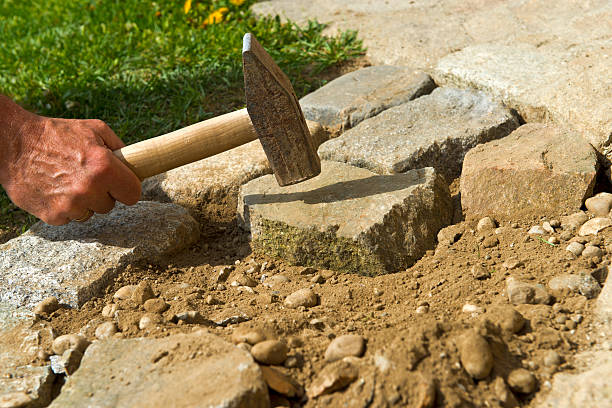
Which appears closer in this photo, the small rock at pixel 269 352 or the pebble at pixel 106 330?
the small rock at pixel 269 352

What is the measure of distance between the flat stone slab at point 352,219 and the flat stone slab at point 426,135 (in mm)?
173

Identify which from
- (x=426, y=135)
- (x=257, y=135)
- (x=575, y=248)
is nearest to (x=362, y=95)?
(x=426, y=135)

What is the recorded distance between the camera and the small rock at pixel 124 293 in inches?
96.6

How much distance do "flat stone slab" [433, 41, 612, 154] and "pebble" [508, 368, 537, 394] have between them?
145 centimetres

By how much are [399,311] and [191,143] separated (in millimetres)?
1135

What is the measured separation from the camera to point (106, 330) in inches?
85.1

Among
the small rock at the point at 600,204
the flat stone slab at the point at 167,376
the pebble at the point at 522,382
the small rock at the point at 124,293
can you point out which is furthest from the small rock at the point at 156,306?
the small rock at the point at 600,204

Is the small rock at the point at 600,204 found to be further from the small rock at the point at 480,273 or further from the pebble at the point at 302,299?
the pebble at the point at 302,299

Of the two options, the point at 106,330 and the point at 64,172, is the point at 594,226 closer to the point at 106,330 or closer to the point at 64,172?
the point at 106,330

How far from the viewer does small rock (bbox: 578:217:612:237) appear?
2377mm

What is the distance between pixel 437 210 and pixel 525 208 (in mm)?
364

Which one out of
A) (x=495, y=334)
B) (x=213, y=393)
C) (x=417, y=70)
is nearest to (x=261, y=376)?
(x=213, y=393)

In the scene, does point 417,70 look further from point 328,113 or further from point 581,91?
point 581,91

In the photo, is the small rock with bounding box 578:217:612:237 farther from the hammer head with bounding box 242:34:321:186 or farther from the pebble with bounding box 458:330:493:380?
the hammer head with bounding box 242:34:321:186
